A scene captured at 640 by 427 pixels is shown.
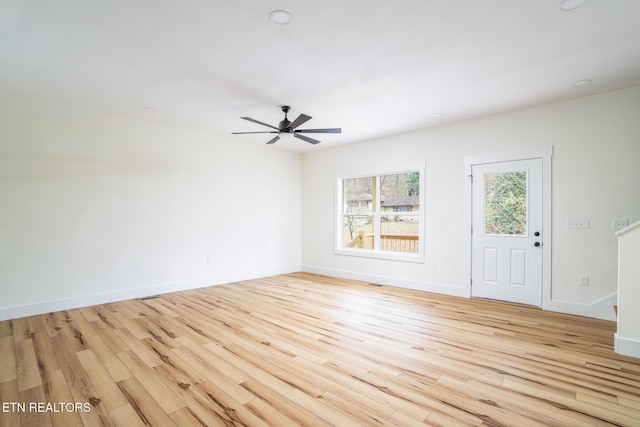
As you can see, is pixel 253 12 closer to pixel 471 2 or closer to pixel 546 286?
pixel 471 2

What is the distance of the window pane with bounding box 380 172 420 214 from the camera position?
5.40 m

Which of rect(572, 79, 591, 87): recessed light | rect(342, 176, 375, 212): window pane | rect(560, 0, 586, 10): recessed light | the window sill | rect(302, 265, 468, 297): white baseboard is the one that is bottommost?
rect(302, 265, 468, 297): white baseboard

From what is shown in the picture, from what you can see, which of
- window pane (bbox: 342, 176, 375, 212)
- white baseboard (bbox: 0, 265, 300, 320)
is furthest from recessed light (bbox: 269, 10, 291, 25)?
white baseboard (bbox: 0, 265, 300, 320)

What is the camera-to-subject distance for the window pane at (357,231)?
20.3ft

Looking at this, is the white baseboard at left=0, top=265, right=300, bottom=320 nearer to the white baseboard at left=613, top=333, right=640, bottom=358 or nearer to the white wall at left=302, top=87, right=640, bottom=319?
the white wall at left=302, top=87, right=640, bottom=319

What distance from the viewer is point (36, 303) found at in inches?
149

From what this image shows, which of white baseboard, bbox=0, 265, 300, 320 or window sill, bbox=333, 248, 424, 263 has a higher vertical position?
window sill, bbox=333, 248, 424, 263

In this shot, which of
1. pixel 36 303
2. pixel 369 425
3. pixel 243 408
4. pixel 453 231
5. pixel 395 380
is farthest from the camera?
pixel 453 231

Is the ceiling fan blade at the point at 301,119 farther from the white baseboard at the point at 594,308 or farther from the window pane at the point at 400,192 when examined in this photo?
the white baseboard at the point at 594,308

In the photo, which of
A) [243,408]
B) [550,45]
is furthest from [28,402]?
[550,45]

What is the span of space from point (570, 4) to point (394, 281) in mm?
4327

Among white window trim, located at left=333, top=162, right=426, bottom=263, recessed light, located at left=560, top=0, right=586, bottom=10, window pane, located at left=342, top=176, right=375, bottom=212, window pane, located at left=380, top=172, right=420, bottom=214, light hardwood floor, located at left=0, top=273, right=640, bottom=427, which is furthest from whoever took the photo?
window pane, located at left=342, top=176, right=375, bottom=212

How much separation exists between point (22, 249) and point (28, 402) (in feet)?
8.57

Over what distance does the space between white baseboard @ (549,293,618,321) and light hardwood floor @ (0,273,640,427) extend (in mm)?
178
